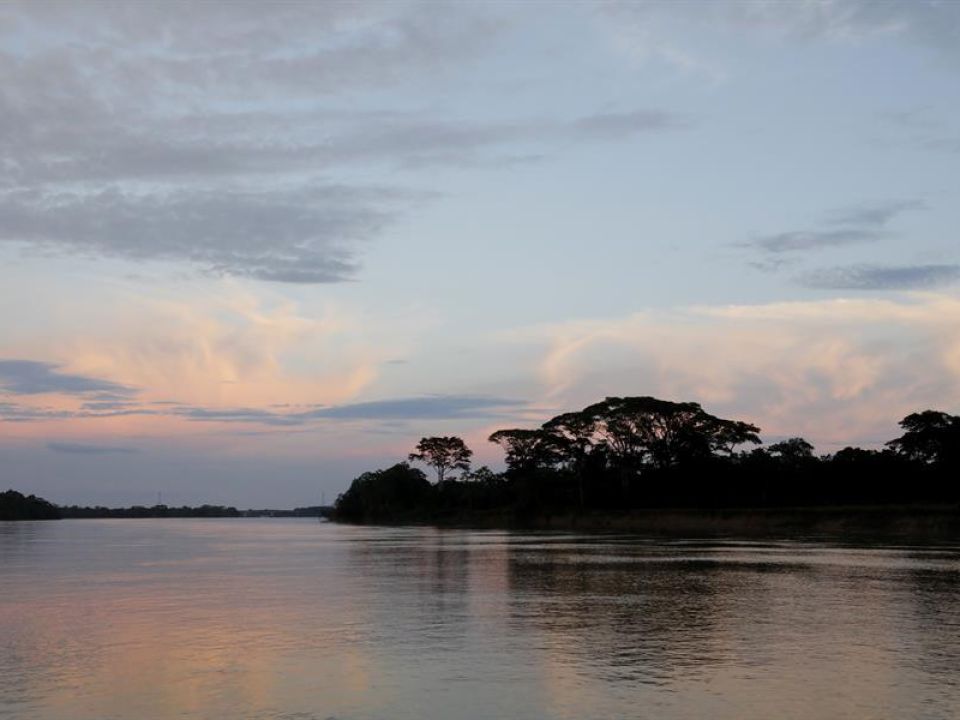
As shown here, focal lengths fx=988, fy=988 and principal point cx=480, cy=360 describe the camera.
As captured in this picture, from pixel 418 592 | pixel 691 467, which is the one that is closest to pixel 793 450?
pixel 691 467

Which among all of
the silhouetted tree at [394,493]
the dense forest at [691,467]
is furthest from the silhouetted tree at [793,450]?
the silhouetted tree at [394,493]

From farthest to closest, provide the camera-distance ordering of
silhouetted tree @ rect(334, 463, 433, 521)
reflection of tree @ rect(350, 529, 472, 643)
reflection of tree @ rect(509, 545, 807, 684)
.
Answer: silhouetted tree @ rect(334, 463, 433, 521), reflection of tree @ rect(350, 529, 472, 643), reflection of tree @ rect(509, 545, 807, 684)

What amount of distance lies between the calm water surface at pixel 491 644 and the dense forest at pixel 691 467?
58.1m

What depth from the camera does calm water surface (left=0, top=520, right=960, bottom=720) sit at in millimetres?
13703

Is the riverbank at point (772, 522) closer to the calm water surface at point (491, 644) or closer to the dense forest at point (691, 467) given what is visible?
the dense forest at point (691, 467)

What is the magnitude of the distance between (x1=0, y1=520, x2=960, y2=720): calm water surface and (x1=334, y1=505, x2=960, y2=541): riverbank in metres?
31.0

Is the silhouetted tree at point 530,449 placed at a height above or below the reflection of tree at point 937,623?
above

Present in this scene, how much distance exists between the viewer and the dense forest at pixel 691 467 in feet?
300

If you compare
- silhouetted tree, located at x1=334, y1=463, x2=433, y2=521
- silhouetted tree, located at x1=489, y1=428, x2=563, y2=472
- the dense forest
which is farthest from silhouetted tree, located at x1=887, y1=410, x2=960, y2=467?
silhouetted tree, located at x1=334, y1=463, x2=433, y2=521

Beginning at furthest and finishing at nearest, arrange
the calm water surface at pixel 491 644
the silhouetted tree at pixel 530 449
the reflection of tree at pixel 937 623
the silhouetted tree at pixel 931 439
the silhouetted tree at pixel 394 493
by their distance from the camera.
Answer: the silhouetted tree at pixel 394 493, the silhouetted tree at pixel 530 449, the silhouetted tree at pixel 931 439, the reflection of tree at pixel 937 623, the calm water surface at pixel 491 644

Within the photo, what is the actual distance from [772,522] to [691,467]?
25761mm

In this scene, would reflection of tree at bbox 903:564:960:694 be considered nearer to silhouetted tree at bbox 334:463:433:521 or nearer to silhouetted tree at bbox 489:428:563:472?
silhouetted tree at bbox 489:428:563:472

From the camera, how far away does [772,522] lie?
261 ft

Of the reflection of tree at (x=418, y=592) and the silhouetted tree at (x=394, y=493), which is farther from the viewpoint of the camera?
the silhouetted tree at (x=394, y=493)
